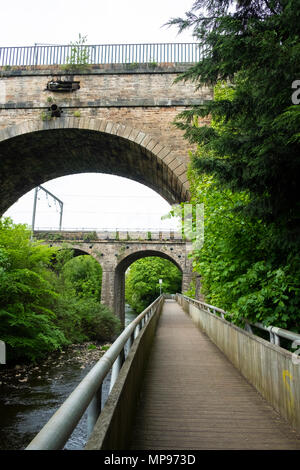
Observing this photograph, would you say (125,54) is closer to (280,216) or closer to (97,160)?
(97,160)

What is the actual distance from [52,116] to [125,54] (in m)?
3.37

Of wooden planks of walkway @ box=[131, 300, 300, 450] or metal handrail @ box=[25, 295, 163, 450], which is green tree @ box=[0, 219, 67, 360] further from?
metal handrail @ box=[25, 295, 163, 450]

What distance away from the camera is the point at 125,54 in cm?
1088

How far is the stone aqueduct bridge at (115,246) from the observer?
26625mm

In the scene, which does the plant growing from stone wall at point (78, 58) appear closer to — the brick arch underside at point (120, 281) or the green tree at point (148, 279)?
the brick arch underside at point (120, 281)

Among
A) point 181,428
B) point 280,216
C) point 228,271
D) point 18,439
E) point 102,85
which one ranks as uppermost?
point 102,85

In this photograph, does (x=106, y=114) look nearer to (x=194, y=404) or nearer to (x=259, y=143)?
(x=259, y=143)

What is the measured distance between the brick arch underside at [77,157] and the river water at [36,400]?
6558 millimetres

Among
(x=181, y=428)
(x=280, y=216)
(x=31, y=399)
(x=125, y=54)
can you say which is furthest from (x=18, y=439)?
(x=125, y=54)

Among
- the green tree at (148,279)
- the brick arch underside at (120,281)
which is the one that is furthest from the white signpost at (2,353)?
the green tree at (148,279)

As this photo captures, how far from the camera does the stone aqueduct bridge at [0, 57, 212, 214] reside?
1016 centimetres

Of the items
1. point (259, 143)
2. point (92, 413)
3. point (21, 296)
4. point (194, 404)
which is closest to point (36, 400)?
point (21, 296)

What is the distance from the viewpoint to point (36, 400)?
25.5 feet

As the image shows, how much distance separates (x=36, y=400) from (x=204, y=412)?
5940 millimetres
